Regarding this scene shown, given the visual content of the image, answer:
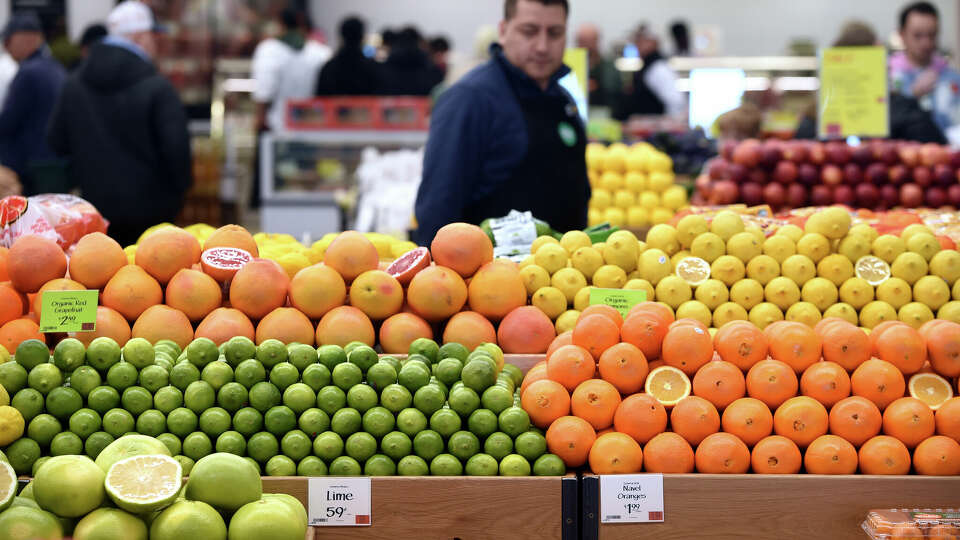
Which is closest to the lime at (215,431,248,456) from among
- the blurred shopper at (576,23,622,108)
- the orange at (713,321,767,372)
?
the orange at (713,321,767,372)

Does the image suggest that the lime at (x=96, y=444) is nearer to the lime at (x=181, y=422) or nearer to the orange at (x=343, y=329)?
the lime at (x=181, y=422)

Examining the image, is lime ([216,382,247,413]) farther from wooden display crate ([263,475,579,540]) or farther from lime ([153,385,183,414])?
wooden display crate ([263,475,579,540])

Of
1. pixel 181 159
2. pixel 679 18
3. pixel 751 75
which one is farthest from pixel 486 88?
pixel 679 18

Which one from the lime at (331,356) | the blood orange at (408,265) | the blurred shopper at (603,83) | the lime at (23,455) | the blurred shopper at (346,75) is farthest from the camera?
the blurred shopper at (603,83)

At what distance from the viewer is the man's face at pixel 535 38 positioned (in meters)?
4.15

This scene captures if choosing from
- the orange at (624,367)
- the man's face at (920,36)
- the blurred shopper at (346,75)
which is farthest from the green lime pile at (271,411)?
the blurred shopper at (346,75)

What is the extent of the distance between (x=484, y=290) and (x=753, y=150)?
3129 millimetres

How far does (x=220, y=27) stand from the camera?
13.5 m

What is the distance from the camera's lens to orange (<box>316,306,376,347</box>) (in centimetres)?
271

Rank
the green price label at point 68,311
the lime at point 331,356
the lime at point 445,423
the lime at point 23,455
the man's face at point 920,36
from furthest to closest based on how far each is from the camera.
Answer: the man's face at point 920,36, the green price label at point 68,311, the lime at point 331,356, the lime at point 445,423, the lime at point 23,455

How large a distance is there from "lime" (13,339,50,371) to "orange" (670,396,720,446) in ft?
4.91

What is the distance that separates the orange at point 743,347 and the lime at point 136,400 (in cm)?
129

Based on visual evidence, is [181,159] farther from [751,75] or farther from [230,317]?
[751,75]

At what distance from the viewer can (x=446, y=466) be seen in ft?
7.71
